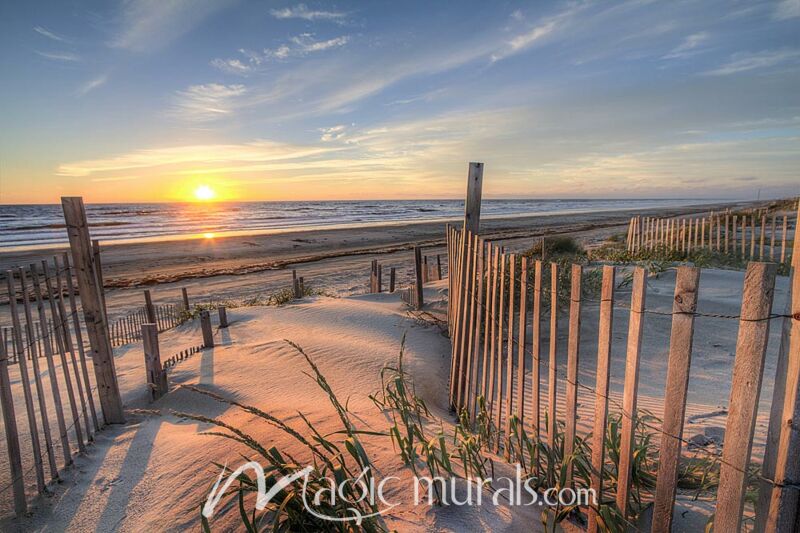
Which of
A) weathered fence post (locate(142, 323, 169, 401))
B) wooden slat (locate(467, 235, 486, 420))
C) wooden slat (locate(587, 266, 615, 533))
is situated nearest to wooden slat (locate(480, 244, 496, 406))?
wooden slat (locate(467, 235, 486, 420))

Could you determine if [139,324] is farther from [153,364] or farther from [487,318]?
[487,318]

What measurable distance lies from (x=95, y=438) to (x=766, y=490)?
4478 mm

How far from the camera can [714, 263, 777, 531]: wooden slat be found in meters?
1.50

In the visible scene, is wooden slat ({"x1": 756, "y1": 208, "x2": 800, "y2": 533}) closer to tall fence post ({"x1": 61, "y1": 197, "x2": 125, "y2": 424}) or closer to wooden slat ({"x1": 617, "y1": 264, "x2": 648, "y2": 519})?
wooden slat ({"x1": 617, "y1": 264, "x2": 648, "y2": 519})

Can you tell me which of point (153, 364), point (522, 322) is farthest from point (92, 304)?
point (522, 322)

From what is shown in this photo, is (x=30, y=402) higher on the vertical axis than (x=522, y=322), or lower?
lower

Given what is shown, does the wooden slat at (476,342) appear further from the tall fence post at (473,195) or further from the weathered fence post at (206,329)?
the weathered fence post at (206,329)

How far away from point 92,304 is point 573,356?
3.89m

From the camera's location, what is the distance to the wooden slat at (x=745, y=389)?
4.92 ft

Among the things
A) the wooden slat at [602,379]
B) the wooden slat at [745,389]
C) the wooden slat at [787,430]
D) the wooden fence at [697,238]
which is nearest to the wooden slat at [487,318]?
the wooden slat at [602,379]

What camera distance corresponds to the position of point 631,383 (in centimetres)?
190

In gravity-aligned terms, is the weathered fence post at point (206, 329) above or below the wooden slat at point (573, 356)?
below

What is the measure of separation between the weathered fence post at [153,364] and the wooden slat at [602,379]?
432 cm

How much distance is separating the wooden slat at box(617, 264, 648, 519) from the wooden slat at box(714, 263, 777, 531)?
33 cm
